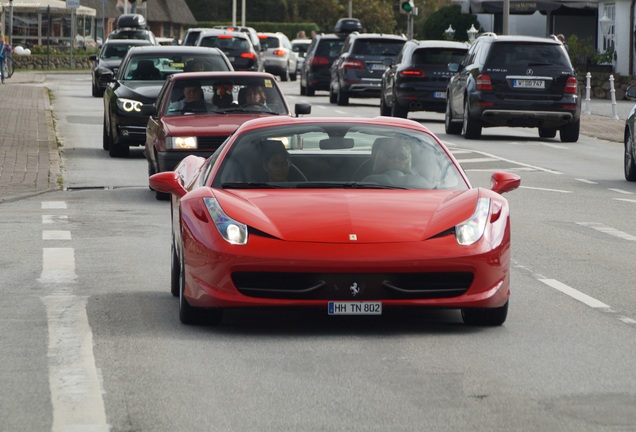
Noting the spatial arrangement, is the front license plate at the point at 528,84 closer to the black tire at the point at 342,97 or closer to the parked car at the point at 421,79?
the parked car at the point at 421,79

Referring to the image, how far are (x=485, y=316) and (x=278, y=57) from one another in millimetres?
53937

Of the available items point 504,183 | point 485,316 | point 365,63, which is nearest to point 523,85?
point 365,63

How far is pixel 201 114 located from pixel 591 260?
22.9ft

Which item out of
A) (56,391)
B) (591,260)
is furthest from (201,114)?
(56,391)

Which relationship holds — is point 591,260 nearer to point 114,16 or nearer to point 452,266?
point 452,266

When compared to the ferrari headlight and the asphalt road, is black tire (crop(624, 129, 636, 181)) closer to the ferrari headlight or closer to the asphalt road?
the asphalt road

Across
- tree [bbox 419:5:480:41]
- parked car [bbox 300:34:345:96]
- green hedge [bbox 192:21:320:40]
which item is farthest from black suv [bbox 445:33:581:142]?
green hedge [bbox 192:21:320:40]

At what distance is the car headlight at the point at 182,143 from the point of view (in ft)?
57.8

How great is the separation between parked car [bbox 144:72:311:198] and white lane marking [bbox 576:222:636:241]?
412cm

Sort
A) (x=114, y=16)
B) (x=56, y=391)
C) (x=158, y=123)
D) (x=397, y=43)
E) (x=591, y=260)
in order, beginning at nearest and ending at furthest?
(x=56, y=391)
(x=591, y=260)
(x=158, y=123)
(x=397, y=43)
(x=114, y=16)

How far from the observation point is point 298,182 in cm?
955

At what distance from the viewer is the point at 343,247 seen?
8.60 meters

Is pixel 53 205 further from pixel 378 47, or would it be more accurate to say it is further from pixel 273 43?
pixel 273 43

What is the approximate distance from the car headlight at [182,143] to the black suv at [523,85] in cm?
1188
